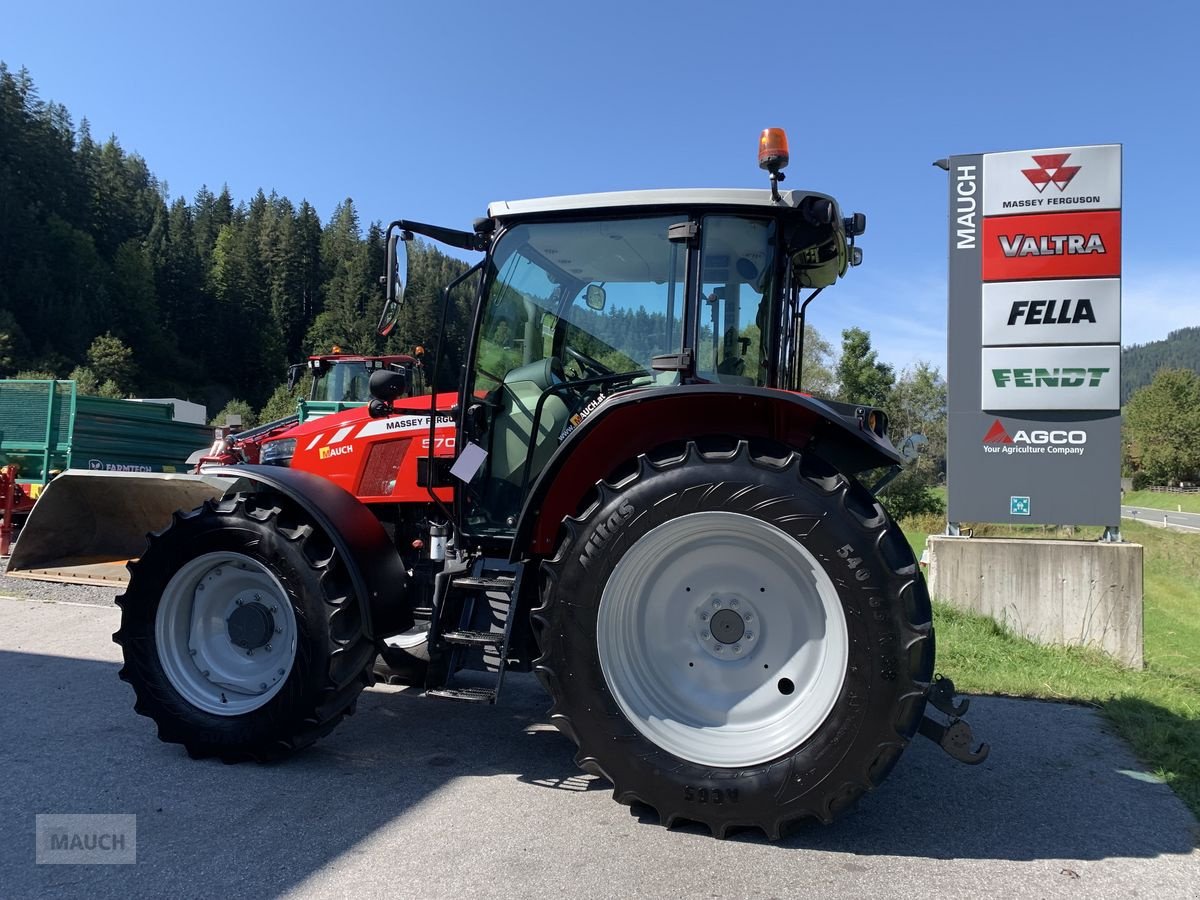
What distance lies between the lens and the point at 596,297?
3.83 m

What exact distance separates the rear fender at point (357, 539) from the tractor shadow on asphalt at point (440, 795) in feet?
2.24

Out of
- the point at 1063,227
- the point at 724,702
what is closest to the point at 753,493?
the point at 724,702

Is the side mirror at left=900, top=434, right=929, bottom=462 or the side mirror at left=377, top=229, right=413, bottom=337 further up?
the side mirror at left=377, top=229, right=413, bottom=337

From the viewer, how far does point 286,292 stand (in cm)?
6906

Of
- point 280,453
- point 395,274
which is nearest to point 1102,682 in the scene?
point 395,274

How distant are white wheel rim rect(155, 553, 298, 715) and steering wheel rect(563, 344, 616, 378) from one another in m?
1.72

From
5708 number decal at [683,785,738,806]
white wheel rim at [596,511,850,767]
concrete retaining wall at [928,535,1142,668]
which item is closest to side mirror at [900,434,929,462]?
white wheel rim at [596,511,850,767]

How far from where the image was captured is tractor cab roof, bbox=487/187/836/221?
11.4 feet

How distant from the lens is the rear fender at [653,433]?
324 cm

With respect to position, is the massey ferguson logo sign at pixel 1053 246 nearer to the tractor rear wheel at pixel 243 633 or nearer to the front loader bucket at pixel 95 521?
the tractor rear wheel at pixel 243 633

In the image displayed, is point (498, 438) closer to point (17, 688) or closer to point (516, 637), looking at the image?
point (516, 637)

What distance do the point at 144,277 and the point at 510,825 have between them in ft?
220

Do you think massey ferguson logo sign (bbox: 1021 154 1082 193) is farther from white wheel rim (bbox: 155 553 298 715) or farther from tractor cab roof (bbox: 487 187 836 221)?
white wheel rim (bbox: 155 553 298 715)

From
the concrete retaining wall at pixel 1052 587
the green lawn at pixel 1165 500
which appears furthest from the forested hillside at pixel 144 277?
the green lawn at pixel 1165 500
